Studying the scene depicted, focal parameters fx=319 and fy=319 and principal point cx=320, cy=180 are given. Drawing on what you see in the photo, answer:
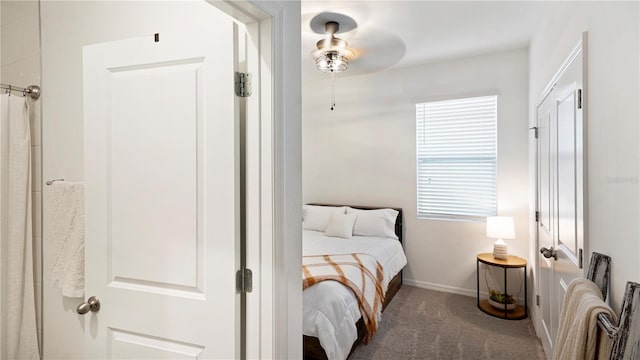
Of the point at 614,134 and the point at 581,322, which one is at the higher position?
the point at 614,134

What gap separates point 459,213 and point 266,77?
3371 millimetres

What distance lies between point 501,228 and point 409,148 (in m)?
1.39

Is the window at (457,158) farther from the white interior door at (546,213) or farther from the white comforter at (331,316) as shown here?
the white comforter at (331,316)

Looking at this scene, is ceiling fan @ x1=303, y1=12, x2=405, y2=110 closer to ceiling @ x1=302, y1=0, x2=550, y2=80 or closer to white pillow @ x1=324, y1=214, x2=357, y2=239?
ceiling @ x1=302, y1=0, x2=550, y2=80

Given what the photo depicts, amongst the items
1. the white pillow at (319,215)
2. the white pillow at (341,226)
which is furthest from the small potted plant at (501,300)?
the white pillow at (319,215)

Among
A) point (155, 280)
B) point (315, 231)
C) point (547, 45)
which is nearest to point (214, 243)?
point (155, 280)

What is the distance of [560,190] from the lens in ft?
6.37

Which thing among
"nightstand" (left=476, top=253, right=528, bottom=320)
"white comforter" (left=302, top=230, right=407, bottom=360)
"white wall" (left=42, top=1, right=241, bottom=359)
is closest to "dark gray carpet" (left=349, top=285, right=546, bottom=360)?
"nightstand" (left=476, top=253, right=528, bottom=320)

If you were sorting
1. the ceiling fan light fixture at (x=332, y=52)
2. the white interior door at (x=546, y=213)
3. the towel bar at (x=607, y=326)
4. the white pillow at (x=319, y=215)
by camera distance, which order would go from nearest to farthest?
1. the towel bar at (x=607, y=326)
2. the white interior door at (x=546, y=213)
3. the ceiling fan light fixture at (x=332, y=52)
4. the white pillow at (x=319, y=215)

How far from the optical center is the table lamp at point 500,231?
3.22 metres

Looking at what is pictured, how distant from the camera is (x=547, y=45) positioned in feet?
7.75

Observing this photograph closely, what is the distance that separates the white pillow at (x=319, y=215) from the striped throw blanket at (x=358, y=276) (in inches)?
44.8

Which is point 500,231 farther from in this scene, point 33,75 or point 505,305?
point 33,75

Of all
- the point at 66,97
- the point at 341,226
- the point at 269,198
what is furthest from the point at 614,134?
the point at 341,226
